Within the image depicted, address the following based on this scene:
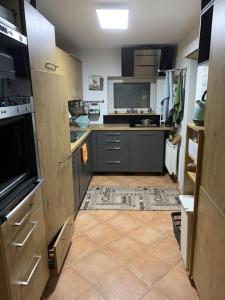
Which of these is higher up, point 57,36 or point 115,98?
point 57,36

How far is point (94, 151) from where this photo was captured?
3830 millimetres

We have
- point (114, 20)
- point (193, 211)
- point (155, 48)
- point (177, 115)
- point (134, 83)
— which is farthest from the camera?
point (134, 83)

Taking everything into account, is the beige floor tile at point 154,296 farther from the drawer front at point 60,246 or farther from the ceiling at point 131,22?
the ceiling at point 131,22

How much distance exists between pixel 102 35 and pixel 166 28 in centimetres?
86

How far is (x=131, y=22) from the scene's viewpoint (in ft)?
8.05

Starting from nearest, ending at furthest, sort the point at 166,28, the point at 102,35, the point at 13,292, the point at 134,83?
the point at 13,292
the point at 166,28
the point at 102,35
the point at 134,83

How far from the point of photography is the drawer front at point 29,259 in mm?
1149

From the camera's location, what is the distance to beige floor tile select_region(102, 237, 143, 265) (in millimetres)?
2035

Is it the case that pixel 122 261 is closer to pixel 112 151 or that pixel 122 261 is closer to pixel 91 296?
pixel 91 296

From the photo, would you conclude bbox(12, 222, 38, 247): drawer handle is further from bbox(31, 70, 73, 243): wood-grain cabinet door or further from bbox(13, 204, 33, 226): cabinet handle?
bbox(31, 70, 73, 243): wood-grain cabinet door

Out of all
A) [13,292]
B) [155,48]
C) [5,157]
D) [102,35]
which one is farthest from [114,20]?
[13,292]

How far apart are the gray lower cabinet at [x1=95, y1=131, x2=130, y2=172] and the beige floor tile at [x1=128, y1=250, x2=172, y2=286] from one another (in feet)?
6.48

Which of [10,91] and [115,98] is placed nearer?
[10,91]

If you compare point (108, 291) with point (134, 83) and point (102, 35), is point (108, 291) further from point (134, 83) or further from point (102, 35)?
point (134, 83)
